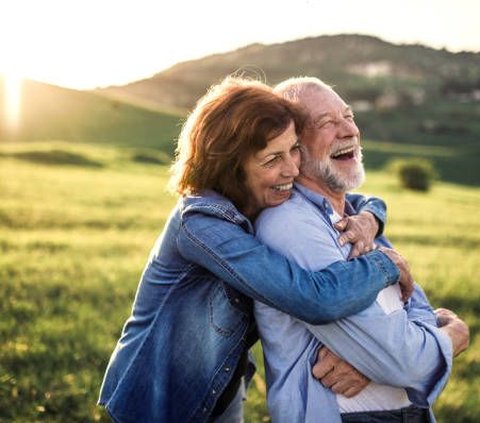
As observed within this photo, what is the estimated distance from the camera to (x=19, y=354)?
220 inches

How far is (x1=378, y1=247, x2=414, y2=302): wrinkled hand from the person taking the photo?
10.4 ft

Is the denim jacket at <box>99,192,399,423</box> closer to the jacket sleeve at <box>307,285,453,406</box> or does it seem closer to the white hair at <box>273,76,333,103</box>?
the jacket sleeve at <box>307,285,453,406</box>

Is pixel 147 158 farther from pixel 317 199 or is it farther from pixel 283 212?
pixel 283 212

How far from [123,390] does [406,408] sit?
57.4 inches

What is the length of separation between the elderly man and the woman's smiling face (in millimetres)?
86

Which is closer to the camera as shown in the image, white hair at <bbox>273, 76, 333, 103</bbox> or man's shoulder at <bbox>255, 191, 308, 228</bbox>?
man's shoulder at <bbox>255, 191, 308, 228</bbox>

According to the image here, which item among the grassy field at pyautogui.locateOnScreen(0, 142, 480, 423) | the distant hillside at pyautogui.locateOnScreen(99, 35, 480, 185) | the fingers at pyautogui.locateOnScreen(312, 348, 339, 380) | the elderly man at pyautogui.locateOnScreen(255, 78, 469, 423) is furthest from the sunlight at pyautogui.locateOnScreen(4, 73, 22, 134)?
the fingers at pyautogui.locateOnScreen(312, 348, 339, 380)

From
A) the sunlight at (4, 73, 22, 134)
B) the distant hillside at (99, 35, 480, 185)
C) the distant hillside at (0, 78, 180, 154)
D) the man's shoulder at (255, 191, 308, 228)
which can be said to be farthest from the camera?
the distant hillside at (99, 35, 480, 185)

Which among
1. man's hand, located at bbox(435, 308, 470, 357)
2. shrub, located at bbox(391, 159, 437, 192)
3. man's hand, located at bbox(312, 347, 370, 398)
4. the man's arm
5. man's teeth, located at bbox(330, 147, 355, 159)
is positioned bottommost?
shrub, located at bbox(391, 159, 437, 192)

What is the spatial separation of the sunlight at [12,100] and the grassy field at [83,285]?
1836 inches

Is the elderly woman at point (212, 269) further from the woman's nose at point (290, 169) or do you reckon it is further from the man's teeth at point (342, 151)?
the man's teeth at point (342, 151)

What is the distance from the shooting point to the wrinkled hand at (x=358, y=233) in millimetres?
3252

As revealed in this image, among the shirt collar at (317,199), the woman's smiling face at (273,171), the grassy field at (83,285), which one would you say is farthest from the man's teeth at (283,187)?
the grassy field at (83,285)

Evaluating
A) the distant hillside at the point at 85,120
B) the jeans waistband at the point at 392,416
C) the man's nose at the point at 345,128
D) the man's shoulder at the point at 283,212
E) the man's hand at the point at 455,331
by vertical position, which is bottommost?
the distant hillside at the point at 85,120
